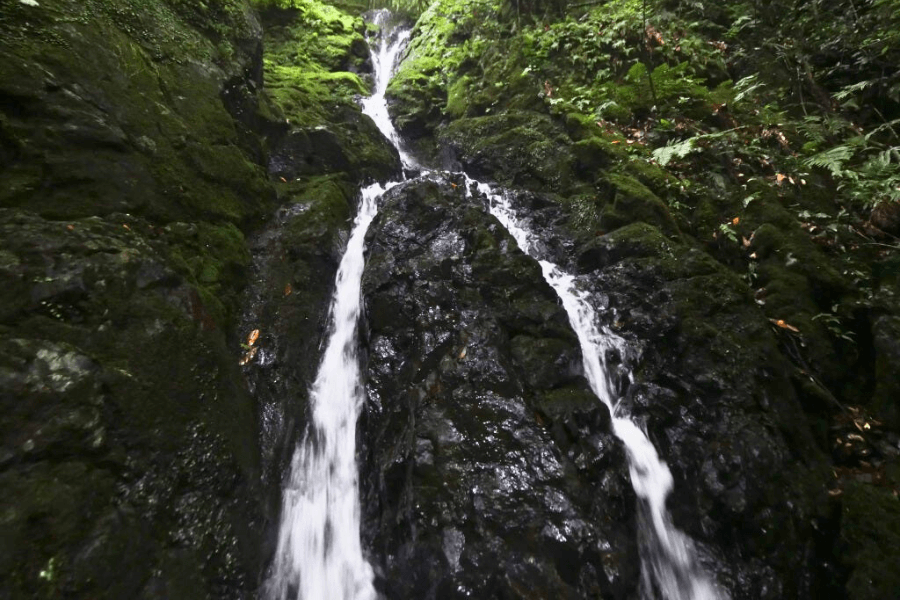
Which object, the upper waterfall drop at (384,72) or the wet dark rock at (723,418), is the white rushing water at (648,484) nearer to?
the wet dark rock at (723,418)

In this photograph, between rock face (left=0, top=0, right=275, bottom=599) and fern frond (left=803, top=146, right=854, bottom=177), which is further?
fern frond (left=803, top=146, right=854, bottom=177)

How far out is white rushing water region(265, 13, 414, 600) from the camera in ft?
12.5

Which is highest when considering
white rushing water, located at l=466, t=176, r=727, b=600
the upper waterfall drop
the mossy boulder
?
the upper waterfall drop

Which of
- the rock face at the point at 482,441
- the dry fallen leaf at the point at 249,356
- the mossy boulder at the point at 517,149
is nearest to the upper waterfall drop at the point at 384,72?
the mossy boulder at the point at 517,149

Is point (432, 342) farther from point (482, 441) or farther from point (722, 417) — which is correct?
point (722, 417)

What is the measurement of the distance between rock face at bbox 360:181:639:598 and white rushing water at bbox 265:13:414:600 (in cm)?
24

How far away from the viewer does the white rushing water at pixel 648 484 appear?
3.78 metres

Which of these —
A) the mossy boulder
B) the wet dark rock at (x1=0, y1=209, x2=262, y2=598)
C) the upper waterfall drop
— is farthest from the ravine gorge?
the upper waterfall drop

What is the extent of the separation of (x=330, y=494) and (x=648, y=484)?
132 inches

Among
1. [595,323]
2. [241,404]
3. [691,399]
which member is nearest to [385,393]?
[241,404]

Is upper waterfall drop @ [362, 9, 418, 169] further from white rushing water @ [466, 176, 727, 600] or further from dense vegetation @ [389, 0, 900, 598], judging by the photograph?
white rushing water @ [466, 176, 727, 600]

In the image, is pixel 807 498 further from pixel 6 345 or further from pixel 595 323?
pixel 6 345

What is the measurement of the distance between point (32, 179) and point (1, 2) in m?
1.70

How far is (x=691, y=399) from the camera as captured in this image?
4.51m
